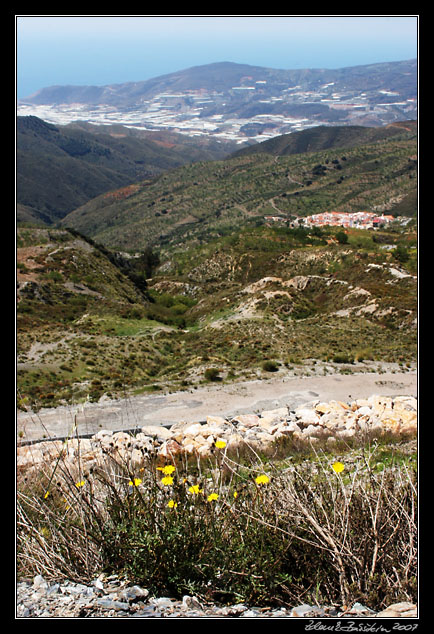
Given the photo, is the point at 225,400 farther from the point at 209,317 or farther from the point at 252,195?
the point at 252,195

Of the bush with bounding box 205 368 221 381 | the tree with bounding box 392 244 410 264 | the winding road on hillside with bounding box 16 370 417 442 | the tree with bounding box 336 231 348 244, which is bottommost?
the winding road on hillside with bounding box 16 370 417 442

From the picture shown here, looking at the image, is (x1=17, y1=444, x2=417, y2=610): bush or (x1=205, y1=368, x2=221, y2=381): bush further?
(x1=205, y1=368, x2=221, y2=381): bush

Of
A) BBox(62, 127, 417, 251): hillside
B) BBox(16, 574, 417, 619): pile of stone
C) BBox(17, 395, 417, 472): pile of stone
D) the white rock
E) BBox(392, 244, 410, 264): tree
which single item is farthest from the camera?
BBox(62, 127, 417, 251): hillside

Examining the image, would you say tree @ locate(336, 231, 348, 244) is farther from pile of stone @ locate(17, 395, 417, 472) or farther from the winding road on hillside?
pile of stone @ locate(17, 395, 417, 472)

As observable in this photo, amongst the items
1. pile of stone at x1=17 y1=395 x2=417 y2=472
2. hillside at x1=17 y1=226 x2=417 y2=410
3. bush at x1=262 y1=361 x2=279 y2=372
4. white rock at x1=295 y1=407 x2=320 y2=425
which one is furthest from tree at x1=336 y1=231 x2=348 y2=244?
white rock at x1=295 y1=407 x2=320 y2=425

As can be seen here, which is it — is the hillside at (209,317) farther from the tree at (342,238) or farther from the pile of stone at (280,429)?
the pile of stone at (280,429)

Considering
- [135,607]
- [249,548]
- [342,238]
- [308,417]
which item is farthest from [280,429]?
[342,238]
